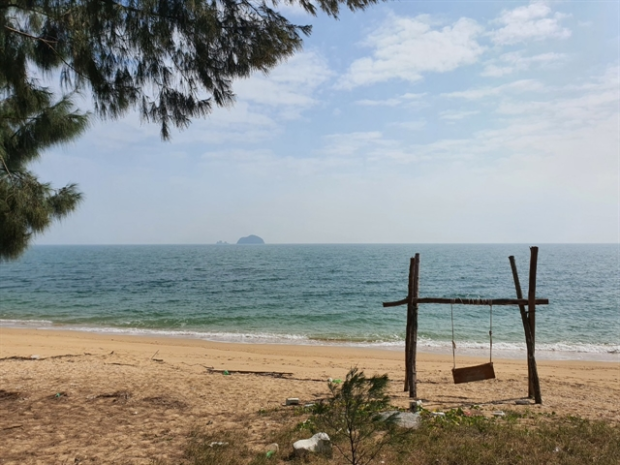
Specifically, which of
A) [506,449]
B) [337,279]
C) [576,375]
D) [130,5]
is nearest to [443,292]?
[337,279]

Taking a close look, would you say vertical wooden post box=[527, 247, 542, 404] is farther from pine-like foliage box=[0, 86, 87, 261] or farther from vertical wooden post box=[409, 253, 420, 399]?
pine-like foliage box=[0, 86, 87, 261]

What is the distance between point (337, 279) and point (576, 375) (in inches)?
1230

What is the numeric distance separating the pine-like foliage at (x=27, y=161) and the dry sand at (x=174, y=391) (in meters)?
2.51

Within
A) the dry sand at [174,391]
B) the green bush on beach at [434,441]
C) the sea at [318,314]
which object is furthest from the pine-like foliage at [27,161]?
the sea at [318,314]

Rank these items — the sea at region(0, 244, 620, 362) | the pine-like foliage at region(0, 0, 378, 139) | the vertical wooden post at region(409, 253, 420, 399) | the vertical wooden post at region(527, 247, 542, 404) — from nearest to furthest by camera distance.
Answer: the pine-like foliage at region(0, 0, 378, 139), the vertical wooden post at region(527, 247, 542, 404), the vertical wooden post at region(409, 253, 420, 399), the sea at region(0, 244, 620, 362)

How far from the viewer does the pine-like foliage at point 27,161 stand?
509cm

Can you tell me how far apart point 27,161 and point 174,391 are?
4.37 m

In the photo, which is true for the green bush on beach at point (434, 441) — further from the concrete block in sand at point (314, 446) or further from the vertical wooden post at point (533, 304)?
the vertical wooden post at point (533, 304)

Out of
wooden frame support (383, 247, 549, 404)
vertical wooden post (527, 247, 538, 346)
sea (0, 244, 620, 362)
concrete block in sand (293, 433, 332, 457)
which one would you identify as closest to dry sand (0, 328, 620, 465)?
wooden frame support (383, 247, 549, 404)

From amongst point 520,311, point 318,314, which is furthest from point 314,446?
point 318,314

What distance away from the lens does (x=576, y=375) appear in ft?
38.1

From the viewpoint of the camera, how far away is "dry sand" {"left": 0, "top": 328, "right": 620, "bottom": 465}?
529cm

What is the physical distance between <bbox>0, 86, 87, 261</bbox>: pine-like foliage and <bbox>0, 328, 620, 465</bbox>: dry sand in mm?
2506

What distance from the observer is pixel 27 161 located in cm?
571
